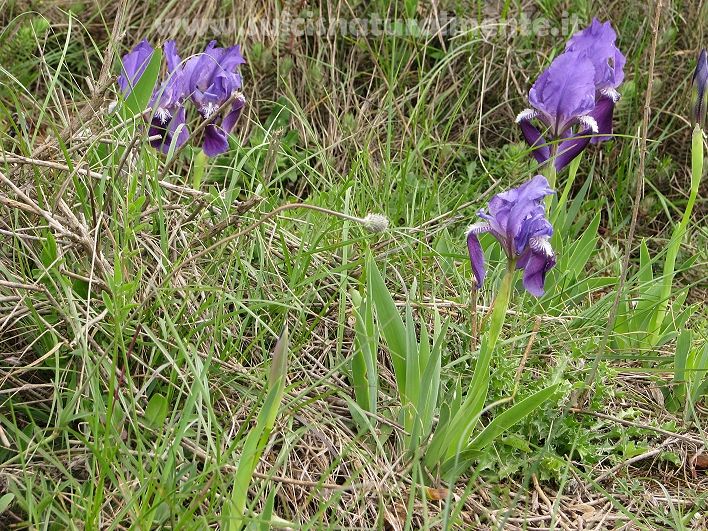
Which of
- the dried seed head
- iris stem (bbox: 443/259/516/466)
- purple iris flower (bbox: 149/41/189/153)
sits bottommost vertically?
iris stem (bbox: 443/259/516/466)

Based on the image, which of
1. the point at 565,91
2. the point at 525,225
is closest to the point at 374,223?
the point at 525,225

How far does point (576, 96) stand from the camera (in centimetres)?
229

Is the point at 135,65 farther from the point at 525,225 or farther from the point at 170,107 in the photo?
the point at 525,225

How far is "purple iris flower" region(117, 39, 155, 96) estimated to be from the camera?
2.27 m

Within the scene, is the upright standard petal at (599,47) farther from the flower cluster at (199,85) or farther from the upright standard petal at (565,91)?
the flower cluster at (199,85)

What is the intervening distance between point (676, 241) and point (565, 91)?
0.46 m

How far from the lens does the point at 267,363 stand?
6.25ft

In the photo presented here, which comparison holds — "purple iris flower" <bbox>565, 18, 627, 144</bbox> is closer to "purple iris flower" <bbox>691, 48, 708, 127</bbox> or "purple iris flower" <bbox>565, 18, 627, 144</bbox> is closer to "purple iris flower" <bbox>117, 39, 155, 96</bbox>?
"purple iris flower" <bbox>691, 48, 708, 127</bbox>

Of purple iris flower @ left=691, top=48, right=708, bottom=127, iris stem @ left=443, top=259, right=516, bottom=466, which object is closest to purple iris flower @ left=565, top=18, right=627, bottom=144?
purple iris flower @ left=691, top=48, right=708, bottom=127

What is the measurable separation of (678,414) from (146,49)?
1555 mm

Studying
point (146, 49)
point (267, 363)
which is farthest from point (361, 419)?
point (146, 49)

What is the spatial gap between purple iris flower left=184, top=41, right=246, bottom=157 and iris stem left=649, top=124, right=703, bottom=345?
112 centimetres

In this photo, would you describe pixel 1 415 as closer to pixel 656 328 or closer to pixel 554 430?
pixel 554 430

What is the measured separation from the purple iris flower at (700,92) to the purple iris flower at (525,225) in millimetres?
748
